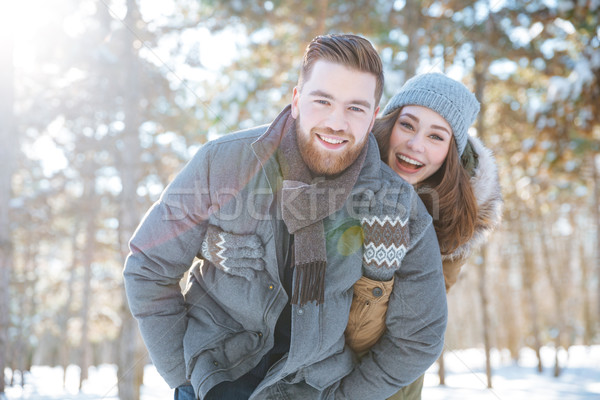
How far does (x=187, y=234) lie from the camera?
2232mm

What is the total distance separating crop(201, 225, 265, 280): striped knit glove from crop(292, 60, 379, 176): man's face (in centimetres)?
45

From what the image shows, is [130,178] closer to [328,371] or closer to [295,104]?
[295,104]

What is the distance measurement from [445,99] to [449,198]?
24.4 inches

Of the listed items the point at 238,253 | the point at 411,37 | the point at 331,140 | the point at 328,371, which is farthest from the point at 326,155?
the point at 411,37

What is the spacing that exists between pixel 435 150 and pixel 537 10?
7.36 meters

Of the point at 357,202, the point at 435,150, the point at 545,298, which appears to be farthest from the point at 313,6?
the point at 545,298

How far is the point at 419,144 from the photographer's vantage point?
3109 millimetres

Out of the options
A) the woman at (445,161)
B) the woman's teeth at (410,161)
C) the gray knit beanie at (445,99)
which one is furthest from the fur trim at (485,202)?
the woman's teeth at (410,161)

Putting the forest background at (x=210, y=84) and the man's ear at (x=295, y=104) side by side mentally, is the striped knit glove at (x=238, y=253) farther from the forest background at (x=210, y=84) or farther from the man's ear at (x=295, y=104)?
the forest background at (x=210, y=84)

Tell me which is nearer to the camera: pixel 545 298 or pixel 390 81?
pixel 390 81

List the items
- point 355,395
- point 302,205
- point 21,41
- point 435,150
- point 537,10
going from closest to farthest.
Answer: point 302,205
point 355,395
point 435,150
point 537,10
point 21,41

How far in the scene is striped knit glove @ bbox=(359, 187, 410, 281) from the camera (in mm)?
2186

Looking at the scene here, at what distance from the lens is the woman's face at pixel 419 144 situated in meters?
3.12

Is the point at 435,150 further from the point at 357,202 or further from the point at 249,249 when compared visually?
the point at 249,249
